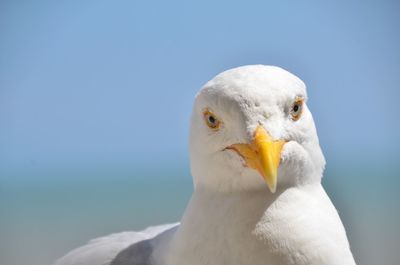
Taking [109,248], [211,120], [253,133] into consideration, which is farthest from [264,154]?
[109,248]

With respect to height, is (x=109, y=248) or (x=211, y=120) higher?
(x=211, y=120)

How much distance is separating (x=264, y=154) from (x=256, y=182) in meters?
0.17

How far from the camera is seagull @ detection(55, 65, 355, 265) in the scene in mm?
1710

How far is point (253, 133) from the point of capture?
1.67 meters

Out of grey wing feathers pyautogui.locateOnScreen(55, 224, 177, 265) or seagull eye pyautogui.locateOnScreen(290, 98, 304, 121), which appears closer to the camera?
seagull eye pyautogui.locateOnScreen(290, 98, 304, 121)

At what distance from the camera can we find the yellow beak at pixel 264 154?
5.28ft

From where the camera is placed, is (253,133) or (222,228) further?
(222,228)

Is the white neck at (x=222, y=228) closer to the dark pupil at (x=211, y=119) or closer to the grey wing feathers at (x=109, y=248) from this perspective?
the dark pupil at (x=211, y=119)

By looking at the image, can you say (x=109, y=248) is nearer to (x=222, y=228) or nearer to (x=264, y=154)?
(x=222, y=228)

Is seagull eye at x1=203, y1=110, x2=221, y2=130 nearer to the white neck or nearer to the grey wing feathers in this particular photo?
the white neck

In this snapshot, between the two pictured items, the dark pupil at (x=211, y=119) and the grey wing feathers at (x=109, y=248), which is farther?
the grey wing feathers at (x=109, y=248)

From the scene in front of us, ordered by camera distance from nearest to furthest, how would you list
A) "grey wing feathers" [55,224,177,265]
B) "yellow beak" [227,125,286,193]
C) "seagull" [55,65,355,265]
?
"yellow beak" [227,125,286,193]
"seagull" [55,65,355,265]
"grey wing feathers" [55,224,177,265]

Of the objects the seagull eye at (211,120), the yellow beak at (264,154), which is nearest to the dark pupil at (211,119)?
the seagull eye at (211,120)

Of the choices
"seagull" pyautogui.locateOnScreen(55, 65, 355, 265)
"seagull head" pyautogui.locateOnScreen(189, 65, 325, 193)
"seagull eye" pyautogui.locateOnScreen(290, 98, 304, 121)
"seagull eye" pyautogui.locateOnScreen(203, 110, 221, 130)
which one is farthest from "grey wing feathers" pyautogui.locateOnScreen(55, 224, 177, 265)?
"seagull eye" pyautogui.locateOnScreen(290, 98, 304, 121)
